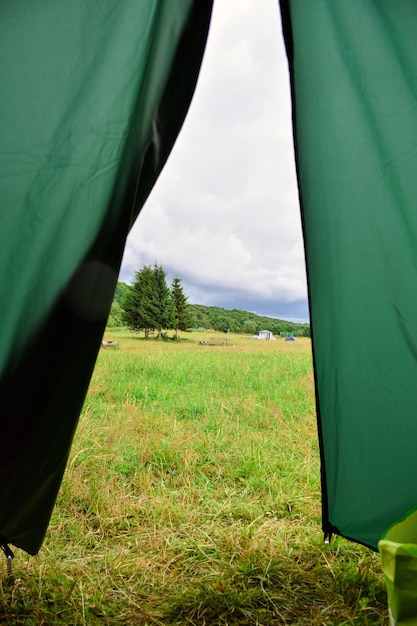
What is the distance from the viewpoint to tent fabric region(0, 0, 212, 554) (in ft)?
2.59

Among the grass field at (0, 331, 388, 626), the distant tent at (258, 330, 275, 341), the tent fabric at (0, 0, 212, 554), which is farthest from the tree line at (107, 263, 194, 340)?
the tent fabric at (0, 0, 212, 554)

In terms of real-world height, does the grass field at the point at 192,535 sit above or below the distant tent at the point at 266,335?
below

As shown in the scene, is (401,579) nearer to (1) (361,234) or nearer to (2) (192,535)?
(1) (361,234)

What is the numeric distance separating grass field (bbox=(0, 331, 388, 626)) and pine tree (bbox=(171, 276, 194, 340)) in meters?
8.14

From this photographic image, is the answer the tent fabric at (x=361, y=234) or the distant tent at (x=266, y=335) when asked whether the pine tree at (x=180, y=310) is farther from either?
the tent fabric at (x=361, y=234)

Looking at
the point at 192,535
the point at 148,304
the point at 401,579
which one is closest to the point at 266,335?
the point at 148,304

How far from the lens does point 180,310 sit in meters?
11.3

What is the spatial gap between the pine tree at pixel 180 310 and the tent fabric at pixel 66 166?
9.70 metres

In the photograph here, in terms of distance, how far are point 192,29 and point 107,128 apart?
321 millimetres

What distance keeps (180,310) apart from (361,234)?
10531mm

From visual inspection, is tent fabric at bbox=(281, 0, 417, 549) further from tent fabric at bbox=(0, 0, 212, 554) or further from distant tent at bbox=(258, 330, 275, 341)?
distant tent at bbox=(258, 330, 275, 341)

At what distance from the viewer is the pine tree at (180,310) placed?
1086 cm

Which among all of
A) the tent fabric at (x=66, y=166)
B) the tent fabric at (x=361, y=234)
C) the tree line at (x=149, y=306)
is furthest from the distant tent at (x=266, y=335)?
the tent fabric at (x=66, y=166)

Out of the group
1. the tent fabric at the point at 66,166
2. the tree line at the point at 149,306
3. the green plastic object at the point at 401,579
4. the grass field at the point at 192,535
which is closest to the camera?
the green plastic object at the point at 401,579
